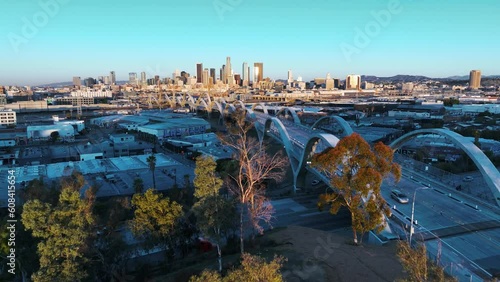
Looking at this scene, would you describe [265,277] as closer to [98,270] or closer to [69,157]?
[98,270]

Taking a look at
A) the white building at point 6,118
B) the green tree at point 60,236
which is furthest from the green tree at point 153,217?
the white building at point 6,118

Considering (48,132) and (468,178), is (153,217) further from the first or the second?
(48,132)

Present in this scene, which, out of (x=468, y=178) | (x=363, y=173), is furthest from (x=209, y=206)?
(x=468, y=178)

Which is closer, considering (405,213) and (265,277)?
(265,277)

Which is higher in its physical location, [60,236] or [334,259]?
[60,236]

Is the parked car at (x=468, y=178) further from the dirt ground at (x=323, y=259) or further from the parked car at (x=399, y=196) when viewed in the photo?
the dirt ground at (x=323, y=259)

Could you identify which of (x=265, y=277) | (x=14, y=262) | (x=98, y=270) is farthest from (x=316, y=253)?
(x=14, y=262)
